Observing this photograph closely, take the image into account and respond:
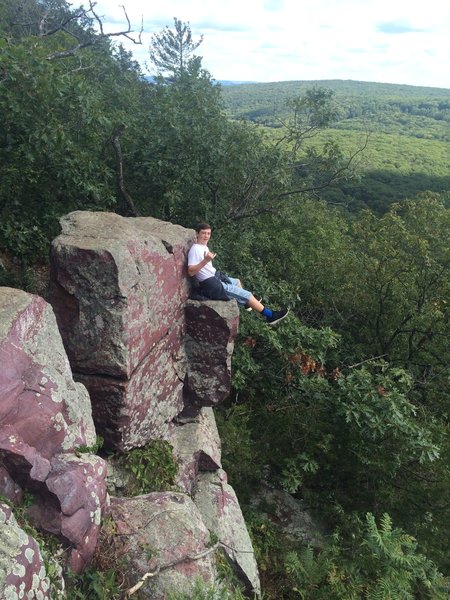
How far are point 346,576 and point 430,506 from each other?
11.4 ft

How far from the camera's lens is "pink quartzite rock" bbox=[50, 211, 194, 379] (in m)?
6.34

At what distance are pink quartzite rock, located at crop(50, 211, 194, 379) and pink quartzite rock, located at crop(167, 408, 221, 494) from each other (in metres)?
2.11

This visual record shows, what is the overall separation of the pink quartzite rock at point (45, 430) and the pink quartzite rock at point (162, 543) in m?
0.49

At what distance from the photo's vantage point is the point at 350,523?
10367 millimetres

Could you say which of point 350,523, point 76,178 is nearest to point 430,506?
point 350,523

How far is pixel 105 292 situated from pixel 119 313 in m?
0.34

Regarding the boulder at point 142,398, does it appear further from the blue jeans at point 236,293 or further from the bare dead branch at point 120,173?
the bare dead branch at point 120,173

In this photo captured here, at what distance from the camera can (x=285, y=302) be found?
12430 mm

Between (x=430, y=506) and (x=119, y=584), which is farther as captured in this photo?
(x=430, y=506)

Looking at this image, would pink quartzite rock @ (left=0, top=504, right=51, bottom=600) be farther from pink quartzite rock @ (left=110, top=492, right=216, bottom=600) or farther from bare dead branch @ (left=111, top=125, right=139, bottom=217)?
bare dead branch @ (left=111, top=125, right=139, bottom=217)

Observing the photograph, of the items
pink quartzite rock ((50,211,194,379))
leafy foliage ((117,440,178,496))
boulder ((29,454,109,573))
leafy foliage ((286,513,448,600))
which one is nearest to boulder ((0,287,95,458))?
boulder ((29,454,109,573))

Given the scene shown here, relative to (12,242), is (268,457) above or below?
below

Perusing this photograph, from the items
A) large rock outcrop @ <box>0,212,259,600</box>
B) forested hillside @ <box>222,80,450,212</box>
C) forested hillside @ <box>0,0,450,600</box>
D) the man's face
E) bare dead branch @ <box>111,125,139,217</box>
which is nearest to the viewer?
large rock outcrop @ <box>0,212,259,600</box>

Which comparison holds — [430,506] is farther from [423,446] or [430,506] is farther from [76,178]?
[76,178]
